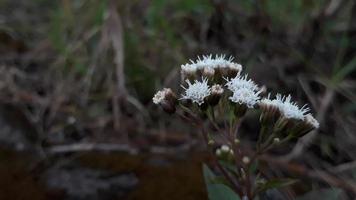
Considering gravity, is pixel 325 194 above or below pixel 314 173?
below

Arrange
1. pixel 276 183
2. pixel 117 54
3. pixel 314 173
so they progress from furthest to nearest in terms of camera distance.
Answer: pixel 117 54, pixel 314 173, pixel 276 183

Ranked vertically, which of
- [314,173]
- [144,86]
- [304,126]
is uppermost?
[144,86]

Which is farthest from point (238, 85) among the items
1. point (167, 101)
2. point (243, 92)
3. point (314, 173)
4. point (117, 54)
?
point (117, 54)

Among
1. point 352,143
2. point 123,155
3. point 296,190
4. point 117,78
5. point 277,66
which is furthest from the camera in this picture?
point 277,66

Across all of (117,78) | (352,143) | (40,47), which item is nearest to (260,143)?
(352,143)

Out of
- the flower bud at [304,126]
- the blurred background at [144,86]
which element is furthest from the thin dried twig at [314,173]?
the flower bud at [304,126]

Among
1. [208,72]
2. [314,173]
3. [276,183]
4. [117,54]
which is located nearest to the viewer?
[276,183]

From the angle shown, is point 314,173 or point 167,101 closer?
point 167,101

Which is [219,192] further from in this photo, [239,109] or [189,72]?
[189,72]

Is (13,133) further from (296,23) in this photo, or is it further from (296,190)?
(296,23)
